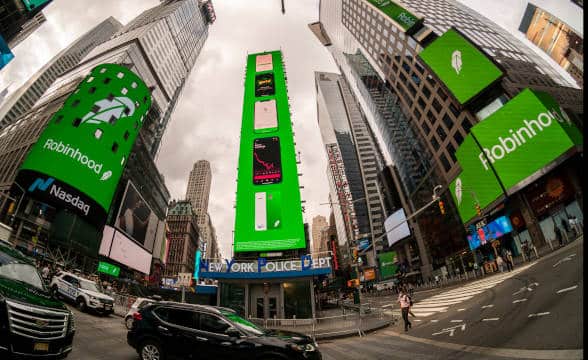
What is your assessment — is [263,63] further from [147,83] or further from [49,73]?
[49,73]

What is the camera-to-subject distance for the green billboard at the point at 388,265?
254 feet

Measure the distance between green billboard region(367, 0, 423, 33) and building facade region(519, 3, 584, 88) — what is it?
31.2 metres

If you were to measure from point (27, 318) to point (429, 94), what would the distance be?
6022cm

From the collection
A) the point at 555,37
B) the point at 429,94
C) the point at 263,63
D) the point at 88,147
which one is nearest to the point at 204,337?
the point at 88,147

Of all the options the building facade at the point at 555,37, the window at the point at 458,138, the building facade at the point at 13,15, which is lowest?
the window at the point at 458,138

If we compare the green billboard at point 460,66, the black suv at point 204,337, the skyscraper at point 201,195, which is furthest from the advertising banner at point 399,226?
the skyscraper at point 201,195

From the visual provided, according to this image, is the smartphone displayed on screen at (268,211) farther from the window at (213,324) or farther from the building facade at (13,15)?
the building facade at (13,15)

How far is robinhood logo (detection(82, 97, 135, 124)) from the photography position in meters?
38.2

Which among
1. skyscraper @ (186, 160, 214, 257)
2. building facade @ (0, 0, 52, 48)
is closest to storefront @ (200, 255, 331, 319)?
building facade @ (0, 0, 52, 48)

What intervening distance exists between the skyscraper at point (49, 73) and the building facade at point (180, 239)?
224 ft

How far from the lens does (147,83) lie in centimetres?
8031

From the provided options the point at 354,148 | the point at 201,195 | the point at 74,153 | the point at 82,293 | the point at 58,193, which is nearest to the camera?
the point at 82,293

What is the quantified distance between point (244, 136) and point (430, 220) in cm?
4670

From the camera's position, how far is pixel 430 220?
5784 centimetres
